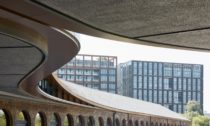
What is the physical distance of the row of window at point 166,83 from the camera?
162 m

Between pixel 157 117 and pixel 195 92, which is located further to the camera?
pixel 195 92

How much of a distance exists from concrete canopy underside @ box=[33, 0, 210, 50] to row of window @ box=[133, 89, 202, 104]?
15445 centimetres

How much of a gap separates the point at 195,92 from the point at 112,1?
16572 cm

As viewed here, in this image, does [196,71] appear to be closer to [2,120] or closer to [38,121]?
[38,121]

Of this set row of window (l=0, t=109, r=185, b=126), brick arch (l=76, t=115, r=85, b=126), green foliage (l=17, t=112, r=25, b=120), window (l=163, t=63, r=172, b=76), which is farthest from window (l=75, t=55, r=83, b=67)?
green foliage (l=17, t=112, r=25, b=120)

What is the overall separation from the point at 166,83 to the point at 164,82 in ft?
3.70

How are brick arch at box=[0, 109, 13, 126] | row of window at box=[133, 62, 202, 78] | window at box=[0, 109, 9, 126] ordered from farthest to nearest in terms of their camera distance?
row of window at box=[133, 62, 202, 78] < window at box=[0, 109, 9, 126] < brick arch at box=[0, 109, 13, 126]

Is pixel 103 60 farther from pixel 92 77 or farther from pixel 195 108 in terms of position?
pixel 195 108

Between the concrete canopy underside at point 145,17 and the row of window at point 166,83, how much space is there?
155 metres

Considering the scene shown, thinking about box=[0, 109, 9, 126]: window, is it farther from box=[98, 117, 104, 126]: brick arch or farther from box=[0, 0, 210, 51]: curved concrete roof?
box=[0, 0, 210, 51]: curved concrete roof

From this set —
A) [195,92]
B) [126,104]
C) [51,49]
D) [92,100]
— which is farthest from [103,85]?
[51,49]

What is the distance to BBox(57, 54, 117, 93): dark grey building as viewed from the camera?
476 feet

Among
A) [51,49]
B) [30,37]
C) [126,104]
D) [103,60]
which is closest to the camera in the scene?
[30,37]

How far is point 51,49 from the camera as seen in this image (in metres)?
13.9
